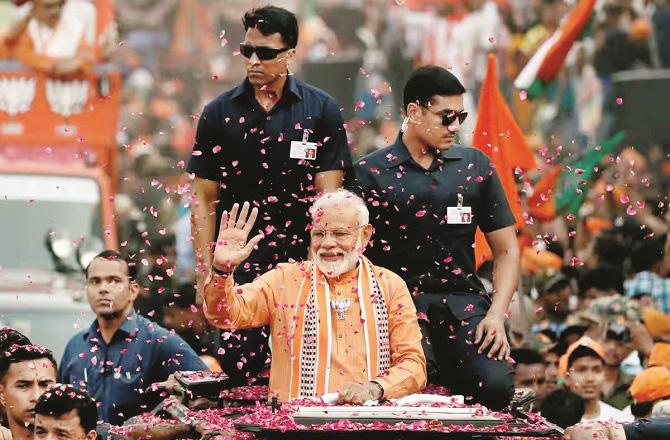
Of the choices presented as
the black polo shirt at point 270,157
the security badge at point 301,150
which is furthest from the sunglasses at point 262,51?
the security badge at point 301,150

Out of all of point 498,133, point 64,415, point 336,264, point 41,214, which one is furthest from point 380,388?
point 41,214

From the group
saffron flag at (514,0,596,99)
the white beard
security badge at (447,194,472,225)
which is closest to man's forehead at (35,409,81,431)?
the white beard

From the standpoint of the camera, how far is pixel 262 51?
11.0 metres

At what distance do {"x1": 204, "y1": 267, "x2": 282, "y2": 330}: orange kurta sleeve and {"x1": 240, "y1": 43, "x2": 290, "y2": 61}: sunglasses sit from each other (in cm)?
117

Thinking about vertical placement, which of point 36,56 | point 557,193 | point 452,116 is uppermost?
point 36,56

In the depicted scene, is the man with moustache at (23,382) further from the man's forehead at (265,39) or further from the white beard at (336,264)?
the man's forehead at (265,39)

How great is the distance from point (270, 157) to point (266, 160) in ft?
0.09

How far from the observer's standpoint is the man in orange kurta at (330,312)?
10.3 m

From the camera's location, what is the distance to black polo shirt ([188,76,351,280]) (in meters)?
11.2

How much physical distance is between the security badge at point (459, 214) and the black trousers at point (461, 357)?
0.40 metres

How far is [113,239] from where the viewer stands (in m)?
17.1

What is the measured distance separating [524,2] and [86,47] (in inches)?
280

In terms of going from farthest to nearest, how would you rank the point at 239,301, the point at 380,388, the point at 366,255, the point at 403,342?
1. the point at 366,255
2. the point at 403,342
3. the point at 239,301
4. the point at 380,388

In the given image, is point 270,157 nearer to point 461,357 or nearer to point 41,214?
point 461,357
